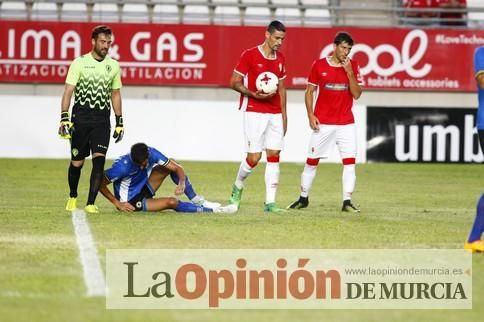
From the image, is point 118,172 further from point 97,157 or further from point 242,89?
point 242,89

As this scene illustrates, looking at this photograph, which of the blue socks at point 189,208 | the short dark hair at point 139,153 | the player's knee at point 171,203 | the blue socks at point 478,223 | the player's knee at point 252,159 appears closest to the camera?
the blue socks at point 478,223

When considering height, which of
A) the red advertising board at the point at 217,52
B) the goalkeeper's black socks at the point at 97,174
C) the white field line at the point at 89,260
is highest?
the red advertising board at the point at 217,52


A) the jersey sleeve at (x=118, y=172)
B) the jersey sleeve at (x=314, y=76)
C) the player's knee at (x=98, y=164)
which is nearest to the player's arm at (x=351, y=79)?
the jersey sleeve at (x=314, y=76)

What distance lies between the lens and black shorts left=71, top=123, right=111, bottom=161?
14398mm

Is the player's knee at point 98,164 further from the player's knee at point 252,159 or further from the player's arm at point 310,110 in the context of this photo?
the player's arm at point 310,110

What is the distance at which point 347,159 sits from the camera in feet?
50.7

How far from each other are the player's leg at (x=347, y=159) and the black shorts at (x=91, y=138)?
3.02m

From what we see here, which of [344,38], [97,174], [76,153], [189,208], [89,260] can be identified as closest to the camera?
[89,260]

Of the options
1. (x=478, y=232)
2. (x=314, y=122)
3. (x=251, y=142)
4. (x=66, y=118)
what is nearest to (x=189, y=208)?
(x=251, y=142)

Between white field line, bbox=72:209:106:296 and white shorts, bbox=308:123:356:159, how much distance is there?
11.5 ft

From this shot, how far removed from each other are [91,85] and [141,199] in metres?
1.47

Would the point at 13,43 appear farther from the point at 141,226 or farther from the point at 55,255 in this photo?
the point at 55,255

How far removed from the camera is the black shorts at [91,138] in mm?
14398

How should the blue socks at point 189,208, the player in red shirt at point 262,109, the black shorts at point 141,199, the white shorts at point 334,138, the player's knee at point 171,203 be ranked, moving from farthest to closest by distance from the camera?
the white shorts at point 334,138 < the player in red shirt at point 262,109 < the blue socks at point 189,208 < the player's knee at point 171,203 < the black shorts at point 141,199
